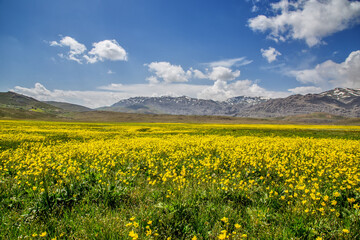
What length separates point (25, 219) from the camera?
413 centimetres

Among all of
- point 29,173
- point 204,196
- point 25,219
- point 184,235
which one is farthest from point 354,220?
point 29,173

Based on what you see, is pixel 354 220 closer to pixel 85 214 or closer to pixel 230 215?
pixel 230 215

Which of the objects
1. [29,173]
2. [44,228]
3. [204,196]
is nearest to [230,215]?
[204,196]

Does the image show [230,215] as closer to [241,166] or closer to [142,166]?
[241,166]

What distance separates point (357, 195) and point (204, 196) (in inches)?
152

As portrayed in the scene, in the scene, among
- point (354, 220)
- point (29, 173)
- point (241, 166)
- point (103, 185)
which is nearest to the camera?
point (354, 220)

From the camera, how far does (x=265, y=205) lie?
4934 millimetres

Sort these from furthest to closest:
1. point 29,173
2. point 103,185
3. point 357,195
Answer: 1. point 29,173
2. point 103,185
3. point 357,195

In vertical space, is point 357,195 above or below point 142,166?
above

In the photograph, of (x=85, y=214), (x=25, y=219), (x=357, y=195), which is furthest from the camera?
(x=357, y=195)

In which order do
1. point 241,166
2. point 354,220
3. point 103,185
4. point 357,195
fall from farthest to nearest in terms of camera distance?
point 241,166 < point 103,185 < point 357,195 < point 354,220

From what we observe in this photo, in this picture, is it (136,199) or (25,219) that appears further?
(136,199)

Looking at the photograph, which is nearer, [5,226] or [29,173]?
[5,226]

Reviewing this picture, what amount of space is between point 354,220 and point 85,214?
221 inches
